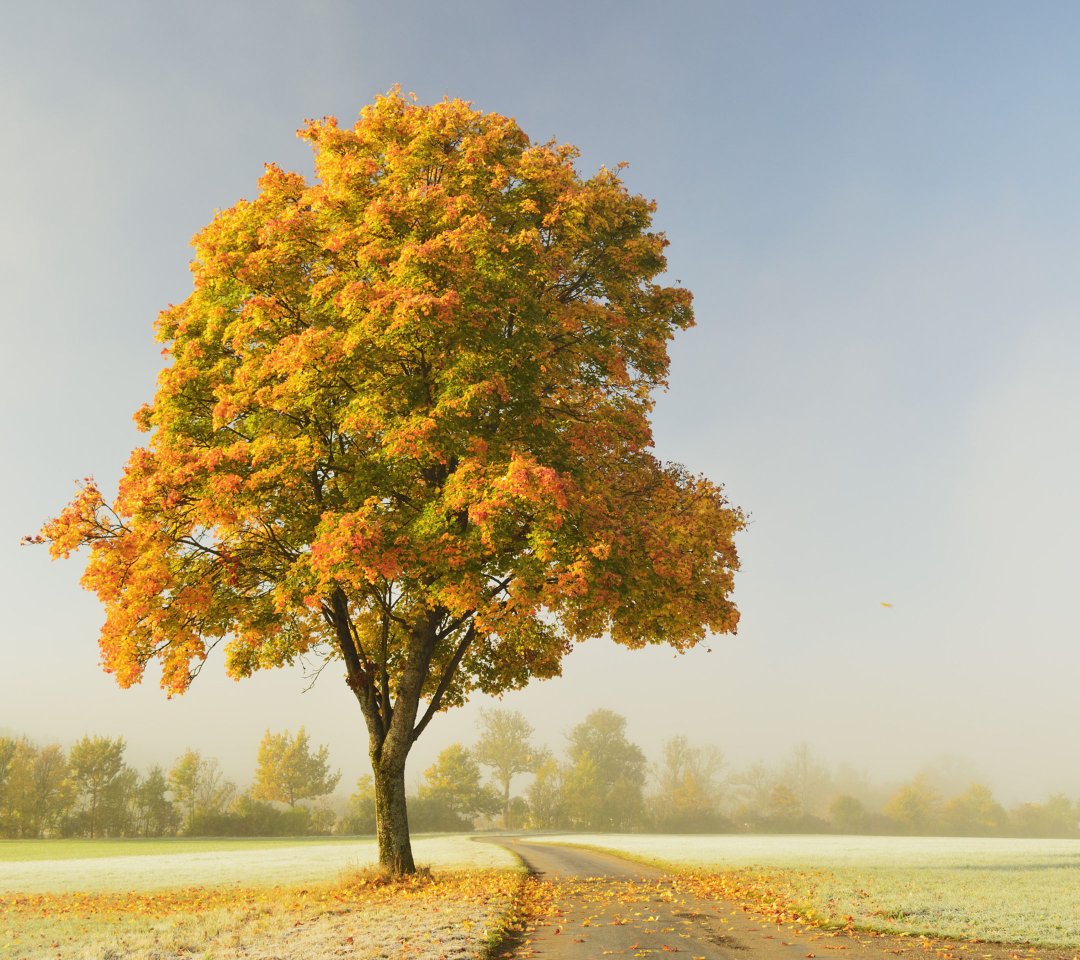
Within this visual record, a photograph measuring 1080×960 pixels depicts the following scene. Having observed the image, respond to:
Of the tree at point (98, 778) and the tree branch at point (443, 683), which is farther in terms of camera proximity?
the tree at point (98, 778)

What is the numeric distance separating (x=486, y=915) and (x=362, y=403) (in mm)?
10472

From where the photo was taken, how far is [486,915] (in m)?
13.1

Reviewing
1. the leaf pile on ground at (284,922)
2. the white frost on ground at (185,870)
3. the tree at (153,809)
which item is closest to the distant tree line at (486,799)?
the tree at (153,809)

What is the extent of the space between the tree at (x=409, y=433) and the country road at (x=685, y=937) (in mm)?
5872

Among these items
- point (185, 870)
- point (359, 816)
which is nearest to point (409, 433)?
point (185, 870)

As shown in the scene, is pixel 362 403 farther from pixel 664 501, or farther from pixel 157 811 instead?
pixel 157 811

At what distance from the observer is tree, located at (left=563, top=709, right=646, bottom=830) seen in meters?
88.6

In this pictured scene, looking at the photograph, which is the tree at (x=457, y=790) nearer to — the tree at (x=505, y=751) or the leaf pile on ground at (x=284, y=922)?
the tree at (x=505, y=751)

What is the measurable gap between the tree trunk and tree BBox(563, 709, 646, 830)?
75361 millimetres

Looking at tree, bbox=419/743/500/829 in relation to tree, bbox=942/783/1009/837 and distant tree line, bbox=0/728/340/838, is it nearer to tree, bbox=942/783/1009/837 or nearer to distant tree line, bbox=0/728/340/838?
distant tree line, bbox=0/728/340/838

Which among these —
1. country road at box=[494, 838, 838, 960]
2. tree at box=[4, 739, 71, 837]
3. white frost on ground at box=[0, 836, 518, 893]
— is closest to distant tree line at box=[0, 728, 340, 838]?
tree at box=[4, 739, 71, 837]

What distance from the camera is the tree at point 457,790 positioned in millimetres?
81044

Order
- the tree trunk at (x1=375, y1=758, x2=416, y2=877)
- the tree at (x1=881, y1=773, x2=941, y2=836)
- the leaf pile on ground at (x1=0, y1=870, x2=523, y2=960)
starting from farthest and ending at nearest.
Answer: the tree at (x1=881, y1=773, x2=941, y2=836) < the tree trunk at (x1=375, y1=758, x2=416, y2=877) < the leaf pile on ground at (x1=0, y1=870, x2=523, y2=960)

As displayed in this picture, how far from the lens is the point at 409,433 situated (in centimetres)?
1595
